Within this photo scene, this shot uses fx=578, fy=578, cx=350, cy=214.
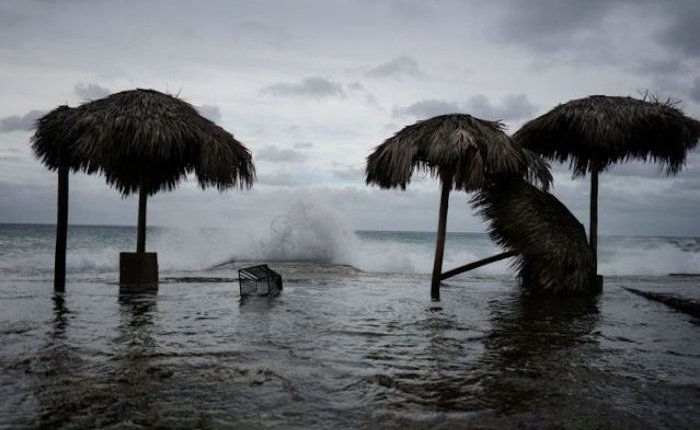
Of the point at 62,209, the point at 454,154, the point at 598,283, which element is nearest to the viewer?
the point at 454,154

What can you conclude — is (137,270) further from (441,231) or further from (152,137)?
(441,231)

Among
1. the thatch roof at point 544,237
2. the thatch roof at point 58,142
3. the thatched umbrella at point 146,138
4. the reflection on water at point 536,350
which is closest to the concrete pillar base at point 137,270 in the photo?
the thatched umbrella at point 146,138

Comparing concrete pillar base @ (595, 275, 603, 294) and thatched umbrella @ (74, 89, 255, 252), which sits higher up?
thatched umbrella @ (74, 89, 255, 252)

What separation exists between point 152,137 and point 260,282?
343 centimetres

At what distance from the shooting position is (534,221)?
37.0 ft

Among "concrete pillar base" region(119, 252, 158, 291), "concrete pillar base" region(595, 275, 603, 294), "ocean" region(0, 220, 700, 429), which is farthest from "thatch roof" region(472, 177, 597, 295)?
"concrete pillar base" region(119, 252, 158, 291)

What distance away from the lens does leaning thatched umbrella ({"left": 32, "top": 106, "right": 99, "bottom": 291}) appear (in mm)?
11438

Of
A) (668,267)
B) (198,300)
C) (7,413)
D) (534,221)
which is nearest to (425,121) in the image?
(534,221)

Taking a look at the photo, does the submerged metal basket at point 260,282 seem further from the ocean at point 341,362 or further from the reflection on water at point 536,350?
the reflection on water at point 536,350

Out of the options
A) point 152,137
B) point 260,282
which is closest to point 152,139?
point 152,137

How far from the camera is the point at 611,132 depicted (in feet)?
37.0

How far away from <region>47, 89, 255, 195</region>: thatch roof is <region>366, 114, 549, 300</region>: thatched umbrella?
3.12m

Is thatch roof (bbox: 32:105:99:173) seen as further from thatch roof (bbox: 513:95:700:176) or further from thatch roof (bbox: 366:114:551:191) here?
thatch roof (bbox: 513:95:700:176)

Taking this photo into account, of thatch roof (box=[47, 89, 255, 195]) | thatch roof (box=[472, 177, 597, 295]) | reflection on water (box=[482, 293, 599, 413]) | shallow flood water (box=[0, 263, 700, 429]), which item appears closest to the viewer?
shallow flood water (box=[0, 263, 700, 429])
